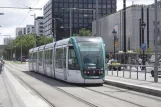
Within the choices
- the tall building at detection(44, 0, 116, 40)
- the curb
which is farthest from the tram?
the tall building at detection(44, 0, 116, 40)

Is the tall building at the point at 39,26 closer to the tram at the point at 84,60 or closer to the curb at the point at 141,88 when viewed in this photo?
the tram at the point at 84,60

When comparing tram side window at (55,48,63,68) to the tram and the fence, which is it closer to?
the tram

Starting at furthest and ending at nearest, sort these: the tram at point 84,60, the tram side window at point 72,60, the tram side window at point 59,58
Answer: the tram side window at point 59,58
the tram side window at point 72,60
the tram at point 84,60

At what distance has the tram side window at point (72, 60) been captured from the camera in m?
23.3

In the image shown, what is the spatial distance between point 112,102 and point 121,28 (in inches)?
2643

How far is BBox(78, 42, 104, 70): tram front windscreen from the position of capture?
23.2m

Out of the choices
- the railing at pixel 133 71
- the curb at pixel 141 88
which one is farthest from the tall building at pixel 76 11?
the curb at pixel 141 88

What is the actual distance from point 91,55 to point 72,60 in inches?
51.2

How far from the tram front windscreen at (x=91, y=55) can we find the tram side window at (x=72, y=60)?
1.81ft

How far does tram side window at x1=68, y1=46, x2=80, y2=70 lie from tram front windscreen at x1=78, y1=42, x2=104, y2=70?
55 centimetres

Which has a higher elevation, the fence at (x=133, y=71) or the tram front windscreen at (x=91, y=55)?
the tram front windscreen at (x=91, y=55)

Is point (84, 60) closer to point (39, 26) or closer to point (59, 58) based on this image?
point (59, 58)

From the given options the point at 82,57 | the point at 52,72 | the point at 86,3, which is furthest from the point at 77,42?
the point at 86,3

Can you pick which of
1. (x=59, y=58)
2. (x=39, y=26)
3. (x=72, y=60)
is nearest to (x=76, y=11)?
(x=39, y=26)
